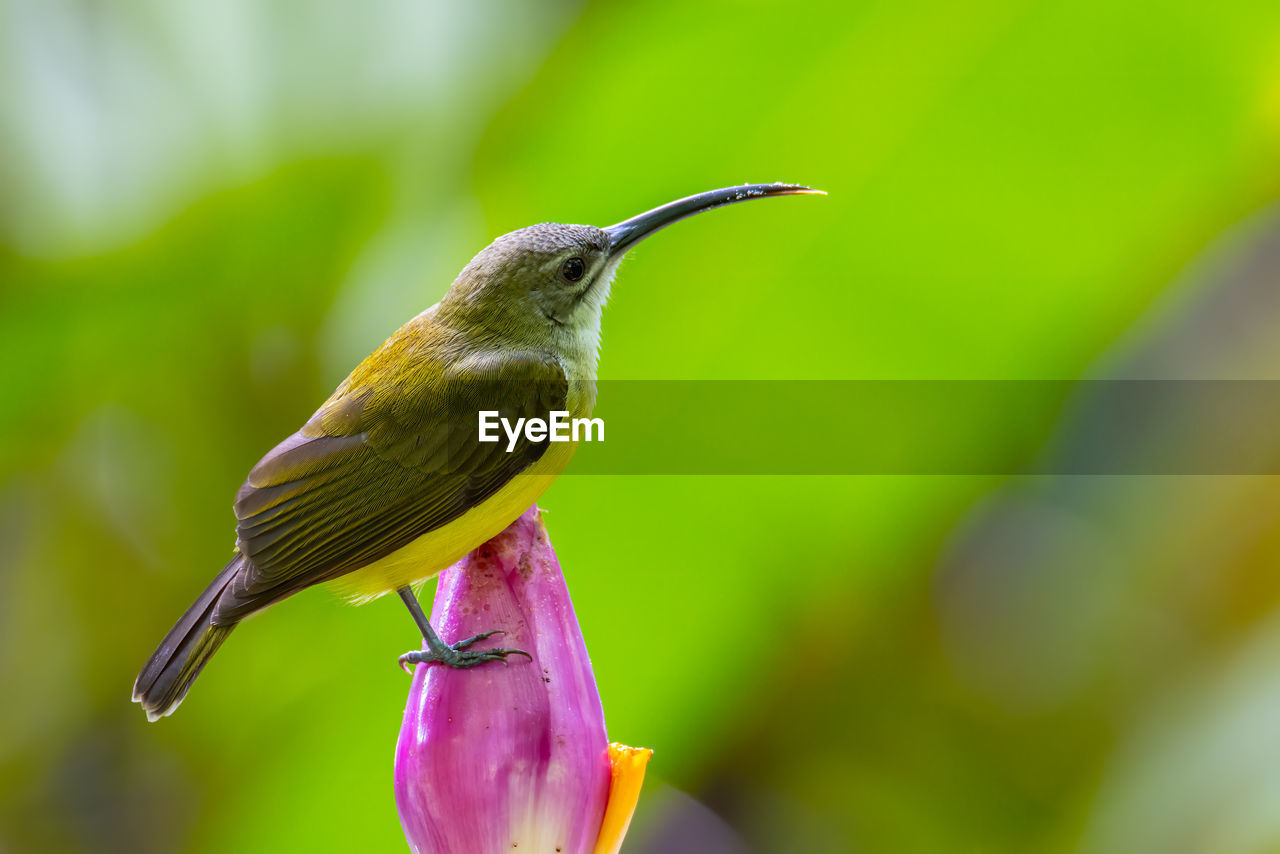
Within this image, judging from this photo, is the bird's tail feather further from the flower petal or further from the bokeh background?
the bokeh background

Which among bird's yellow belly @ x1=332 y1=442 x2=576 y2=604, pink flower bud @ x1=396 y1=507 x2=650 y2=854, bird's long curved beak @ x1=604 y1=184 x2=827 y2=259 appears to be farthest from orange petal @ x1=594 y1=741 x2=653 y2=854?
bird's long curved beak @ x1=604 y1=184 x2=827 y2=259

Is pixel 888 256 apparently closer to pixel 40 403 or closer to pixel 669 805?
pixel 669 805

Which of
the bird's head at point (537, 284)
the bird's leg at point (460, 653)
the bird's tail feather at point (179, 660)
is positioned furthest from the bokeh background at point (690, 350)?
the bird's leg at point (460, 653)

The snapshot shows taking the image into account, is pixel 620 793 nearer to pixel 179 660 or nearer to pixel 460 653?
pixel 460 653

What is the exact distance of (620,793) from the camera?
58 cm

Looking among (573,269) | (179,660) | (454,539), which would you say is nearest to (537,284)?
(573,269)

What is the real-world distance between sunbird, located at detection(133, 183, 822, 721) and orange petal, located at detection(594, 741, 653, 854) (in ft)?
0.30

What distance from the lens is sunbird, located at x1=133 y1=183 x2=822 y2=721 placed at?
28.5 inches

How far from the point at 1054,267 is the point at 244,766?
1.05 m

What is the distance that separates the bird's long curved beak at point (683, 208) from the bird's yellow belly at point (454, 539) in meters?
0.16

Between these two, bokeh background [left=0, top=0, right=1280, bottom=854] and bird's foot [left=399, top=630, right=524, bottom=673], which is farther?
bokeh background [left=0, top=0, right=1280, bottom=854]

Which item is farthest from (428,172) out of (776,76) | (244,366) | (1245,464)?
(1245,464)

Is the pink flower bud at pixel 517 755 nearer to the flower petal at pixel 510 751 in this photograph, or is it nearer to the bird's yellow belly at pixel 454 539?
the flower petal at pixel 510 751

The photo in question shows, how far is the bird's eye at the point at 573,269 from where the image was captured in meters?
0.95
